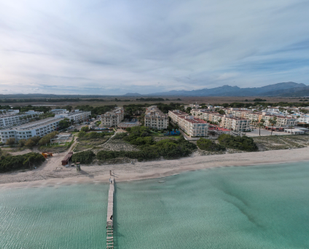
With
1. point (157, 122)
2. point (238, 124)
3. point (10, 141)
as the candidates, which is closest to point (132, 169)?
point (157, 122)

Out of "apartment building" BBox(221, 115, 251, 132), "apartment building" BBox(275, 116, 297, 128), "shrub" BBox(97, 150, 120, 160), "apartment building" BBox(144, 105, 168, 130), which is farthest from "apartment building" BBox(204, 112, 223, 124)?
"shrub" BBox(97, 150, 120, 160)

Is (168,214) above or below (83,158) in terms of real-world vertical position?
below

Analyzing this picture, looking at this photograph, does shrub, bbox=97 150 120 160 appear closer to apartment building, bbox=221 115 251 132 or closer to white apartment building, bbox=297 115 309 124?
apartment building, bbox=221 115 251 132

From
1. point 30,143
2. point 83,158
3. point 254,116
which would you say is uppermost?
point 254,116

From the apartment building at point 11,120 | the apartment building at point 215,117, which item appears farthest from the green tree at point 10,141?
the apartment building at point 215,117

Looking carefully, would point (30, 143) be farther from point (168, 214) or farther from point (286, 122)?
point (286, 122)

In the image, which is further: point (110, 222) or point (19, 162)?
point (19, 162)

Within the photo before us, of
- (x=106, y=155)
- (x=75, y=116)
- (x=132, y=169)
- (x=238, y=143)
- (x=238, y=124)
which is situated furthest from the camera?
(x=75, y=116)
